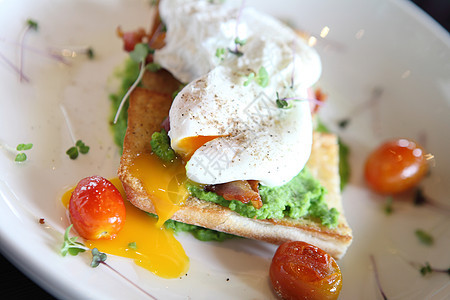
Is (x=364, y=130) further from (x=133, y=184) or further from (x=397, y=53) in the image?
(x=133, y=184)

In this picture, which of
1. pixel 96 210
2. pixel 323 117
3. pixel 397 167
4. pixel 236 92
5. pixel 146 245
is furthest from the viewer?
pixel 323 117

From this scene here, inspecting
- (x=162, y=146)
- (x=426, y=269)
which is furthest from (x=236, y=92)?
(x=426, y=269)

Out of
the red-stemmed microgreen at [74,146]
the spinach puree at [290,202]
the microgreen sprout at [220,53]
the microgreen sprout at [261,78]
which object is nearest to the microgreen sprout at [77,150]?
the red-stemmed microgreen at [74,146]

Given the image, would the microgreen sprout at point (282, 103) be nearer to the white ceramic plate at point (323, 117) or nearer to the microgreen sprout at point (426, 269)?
the white ceramic plate at point (323, 117)

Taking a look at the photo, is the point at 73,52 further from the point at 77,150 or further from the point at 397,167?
the point at 397,167

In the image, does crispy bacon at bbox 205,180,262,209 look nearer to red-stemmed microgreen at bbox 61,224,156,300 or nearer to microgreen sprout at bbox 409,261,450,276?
red-stemmed microgreen at bbox 61,224,156,300

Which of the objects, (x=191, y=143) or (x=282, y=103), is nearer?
(x=191, y=143)

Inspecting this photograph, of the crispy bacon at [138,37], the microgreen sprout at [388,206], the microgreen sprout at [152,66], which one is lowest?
the microgreen sprout at [388,206]

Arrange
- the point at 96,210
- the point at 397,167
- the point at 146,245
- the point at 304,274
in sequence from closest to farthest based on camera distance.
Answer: the point at 96,210, the point at 304,274, the point at 146,245, the point at 397,167
